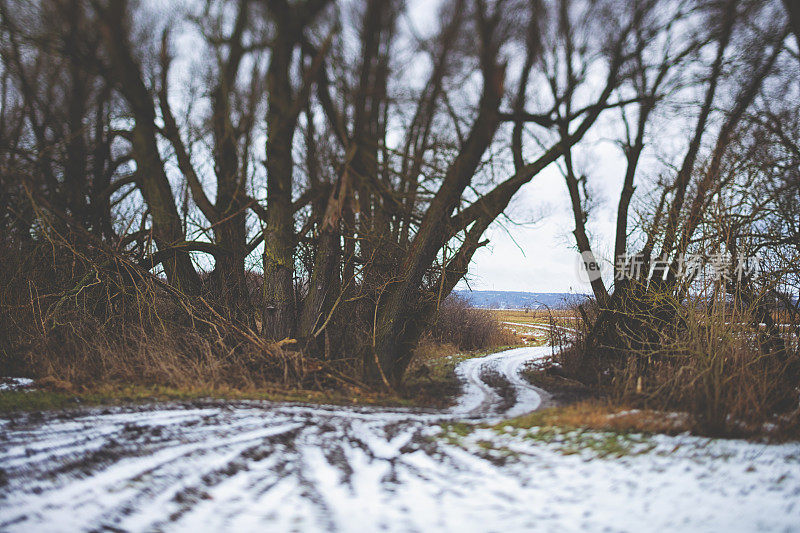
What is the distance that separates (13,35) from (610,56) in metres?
9.76

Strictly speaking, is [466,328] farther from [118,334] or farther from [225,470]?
[225,470]

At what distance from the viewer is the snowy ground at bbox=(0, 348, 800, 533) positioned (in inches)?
106

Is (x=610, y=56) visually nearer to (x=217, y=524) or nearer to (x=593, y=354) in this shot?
(x=593, y=354)

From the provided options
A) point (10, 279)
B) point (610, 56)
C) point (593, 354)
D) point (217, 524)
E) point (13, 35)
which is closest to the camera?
point (217, 524)

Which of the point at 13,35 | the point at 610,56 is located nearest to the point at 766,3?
the point at 610,56

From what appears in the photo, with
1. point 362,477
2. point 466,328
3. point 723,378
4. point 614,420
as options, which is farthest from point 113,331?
point 466,328

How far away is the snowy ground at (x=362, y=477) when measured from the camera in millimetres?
2689

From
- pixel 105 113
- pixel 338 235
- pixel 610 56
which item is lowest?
pixel 338 235

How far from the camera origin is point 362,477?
3.30 meters

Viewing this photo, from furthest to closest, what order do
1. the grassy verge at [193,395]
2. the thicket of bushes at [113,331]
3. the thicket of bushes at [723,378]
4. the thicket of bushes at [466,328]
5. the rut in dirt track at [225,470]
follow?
1. the thicket of bushes at [466,328]
2. the thicket of bushes at [113,331]
3. the grassy verge at [193,395]
4. the thicket of bushes at [723,378]
5. the rut in dirt track at [225,470]

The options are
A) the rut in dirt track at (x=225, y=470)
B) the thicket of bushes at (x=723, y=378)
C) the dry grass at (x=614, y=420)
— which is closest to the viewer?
the rut in dirt track at (x=225, y=470)

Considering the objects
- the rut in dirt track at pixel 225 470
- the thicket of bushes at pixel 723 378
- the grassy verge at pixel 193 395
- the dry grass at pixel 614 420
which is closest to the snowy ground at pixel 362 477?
the rut in dirt track at pixel 225 470

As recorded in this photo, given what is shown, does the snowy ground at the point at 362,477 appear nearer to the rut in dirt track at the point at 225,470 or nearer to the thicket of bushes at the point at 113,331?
the rut in dirt track at the point at 225,470

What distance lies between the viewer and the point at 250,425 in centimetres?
442
